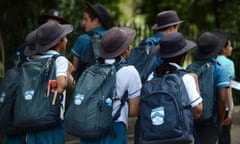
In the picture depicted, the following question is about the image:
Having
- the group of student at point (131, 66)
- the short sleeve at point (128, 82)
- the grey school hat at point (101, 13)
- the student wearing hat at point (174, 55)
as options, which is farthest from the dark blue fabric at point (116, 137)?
the grey school hat at point (101, 13)

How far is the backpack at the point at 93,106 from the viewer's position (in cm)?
373

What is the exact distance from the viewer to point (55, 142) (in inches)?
167

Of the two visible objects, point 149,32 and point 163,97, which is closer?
point 163,97

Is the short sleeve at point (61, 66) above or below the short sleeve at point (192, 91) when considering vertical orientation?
above

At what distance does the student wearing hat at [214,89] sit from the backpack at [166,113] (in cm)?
80

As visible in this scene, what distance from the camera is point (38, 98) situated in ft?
13.1

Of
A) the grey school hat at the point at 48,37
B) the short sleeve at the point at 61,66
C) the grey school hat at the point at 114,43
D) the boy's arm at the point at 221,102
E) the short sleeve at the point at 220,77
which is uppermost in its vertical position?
the grey school hat at the point at 48,37

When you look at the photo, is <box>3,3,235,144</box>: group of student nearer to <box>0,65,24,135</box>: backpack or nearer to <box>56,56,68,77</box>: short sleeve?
<box>56,56,68,77</box>: short sleeve

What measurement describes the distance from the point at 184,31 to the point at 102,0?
485cm

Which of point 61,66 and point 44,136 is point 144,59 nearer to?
point 61,66

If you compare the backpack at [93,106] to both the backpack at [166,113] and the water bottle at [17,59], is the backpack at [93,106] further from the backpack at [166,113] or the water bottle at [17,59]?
the water bottle at [17,59]

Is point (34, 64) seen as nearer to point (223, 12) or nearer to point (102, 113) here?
point (102, 113)

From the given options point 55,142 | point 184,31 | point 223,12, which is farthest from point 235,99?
point 55,142

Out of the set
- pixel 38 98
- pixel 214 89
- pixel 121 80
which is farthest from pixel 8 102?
pixel 214 89
